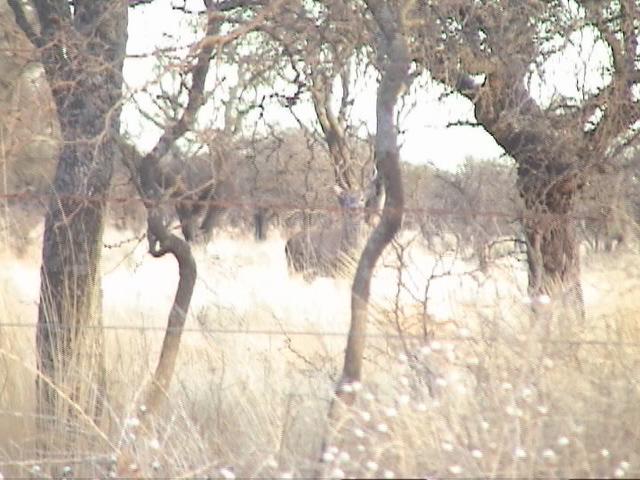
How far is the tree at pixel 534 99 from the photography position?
751 cm

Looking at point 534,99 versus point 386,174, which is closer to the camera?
Result: point 386,174

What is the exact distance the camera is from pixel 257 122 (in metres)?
7.27

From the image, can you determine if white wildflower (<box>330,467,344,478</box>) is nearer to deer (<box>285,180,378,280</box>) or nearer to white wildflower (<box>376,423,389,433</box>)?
white wildflower (<box>376,423,389,433</box>)

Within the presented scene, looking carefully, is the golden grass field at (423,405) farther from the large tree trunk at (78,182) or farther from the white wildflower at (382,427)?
the large tree trunk at (78,182)

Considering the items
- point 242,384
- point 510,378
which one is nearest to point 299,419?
point 242,384

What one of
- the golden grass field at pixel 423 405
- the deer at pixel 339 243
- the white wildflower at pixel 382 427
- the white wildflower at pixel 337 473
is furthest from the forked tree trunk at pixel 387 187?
the deer at pixel 339 243

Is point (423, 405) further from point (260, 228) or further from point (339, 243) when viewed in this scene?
point (260, 228)

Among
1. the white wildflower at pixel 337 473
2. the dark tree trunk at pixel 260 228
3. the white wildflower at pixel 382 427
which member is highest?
the dark tree trunk at pixel 260 228

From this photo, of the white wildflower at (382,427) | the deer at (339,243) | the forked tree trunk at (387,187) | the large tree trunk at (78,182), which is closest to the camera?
the white wildflower at (382,427)

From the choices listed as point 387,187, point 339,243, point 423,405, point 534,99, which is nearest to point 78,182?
point 387,187

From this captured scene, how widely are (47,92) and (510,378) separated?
3.08 meters

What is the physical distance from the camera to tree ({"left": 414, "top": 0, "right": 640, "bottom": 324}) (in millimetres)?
7508

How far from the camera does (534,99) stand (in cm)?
823

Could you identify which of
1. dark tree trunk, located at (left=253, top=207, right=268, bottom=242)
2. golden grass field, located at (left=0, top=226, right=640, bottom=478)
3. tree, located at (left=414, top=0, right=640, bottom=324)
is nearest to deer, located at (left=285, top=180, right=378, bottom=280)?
tree, located at (left=414, top=0, right=640, bottom=324)
